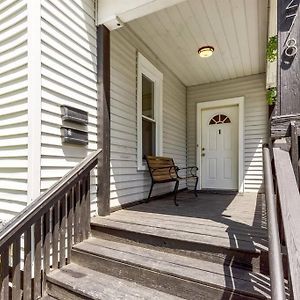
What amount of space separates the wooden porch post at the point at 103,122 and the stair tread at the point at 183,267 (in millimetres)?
501

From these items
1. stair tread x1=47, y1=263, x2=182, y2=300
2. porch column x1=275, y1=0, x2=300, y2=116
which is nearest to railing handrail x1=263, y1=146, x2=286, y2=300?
porch column x1=275, y1=0, x2=300, y2=116

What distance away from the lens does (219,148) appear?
553 centimetres

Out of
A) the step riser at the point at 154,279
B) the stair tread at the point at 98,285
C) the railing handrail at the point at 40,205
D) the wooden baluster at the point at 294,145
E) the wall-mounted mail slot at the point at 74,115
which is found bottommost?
the stair tread at the point at 98,285

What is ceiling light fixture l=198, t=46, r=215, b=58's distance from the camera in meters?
3.94

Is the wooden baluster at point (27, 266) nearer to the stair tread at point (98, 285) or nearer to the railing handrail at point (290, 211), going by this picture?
the stair tread at point (98, 285)

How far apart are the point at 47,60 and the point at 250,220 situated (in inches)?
98.7

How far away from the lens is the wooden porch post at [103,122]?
2.77 meters

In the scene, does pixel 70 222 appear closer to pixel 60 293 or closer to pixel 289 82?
pixel 60 293

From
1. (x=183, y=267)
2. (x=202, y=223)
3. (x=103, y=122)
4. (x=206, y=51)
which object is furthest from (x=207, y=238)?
(x=206, y=51)

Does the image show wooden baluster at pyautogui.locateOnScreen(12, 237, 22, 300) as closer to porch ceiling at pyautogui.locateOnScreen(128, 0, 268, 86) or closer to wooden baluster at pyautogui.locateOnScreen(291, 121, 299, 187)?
wooden baluster at pyautogui.locateOnScreen(291, 121, 299, 187)

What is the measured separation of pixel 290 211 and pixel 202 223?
1567 millimetres

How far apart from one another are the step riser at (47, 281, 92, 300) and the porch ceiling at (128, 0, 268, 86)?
316 cm

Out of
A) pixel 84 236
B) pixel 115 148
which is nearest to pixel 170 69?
pixel 115 148

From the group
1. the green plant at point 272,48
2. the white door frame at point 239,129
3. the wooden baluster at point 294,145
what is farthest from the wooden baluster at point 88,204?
the white door frame at point 239,129
